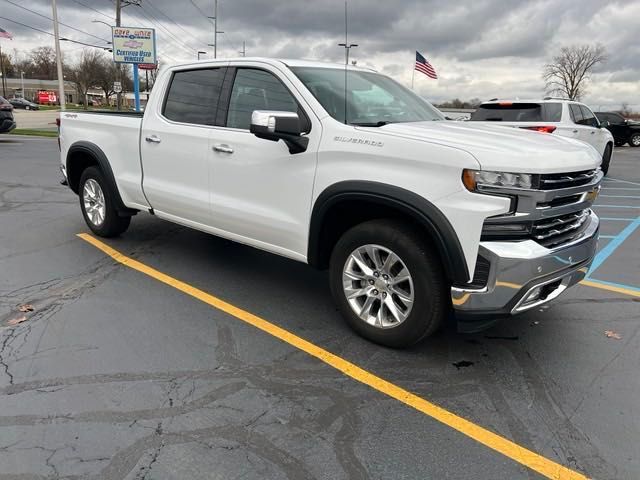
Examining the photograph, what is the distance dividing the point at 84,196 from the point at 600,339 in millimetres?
5530

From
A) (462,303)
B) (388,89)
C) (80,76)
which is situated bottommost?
(462,303)

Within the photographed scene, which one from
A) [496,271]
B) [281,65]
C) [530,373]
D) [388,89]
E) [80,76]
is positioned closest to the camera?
[496,271]

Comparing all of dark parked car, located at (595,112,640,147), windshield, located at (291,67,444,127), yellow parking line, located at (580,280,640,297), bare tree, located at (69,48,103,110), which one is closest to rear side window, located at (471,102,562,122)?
yellow parking line, located at (580,280,640,297)

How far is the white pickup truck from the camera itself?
9.89 ft

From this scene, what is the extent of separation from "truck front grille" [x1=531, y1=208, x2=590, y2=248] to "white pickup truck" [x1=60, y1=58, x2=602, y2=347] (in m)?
0.01

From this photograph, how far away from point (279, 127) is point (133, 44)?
24.5 metres

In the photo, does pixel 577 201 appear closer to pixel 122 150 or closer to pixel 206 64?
pixel 206 64

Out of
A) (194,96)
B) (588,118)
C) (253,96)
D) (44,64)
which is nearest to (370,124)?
(253,96)

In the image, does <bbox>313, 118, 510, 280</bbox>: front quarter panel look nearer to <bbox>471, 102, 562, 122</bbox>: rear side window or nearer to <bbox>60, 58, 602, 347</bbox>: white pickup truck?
<bbox>60, 58, 602, 347</bbox>: white pickup truck

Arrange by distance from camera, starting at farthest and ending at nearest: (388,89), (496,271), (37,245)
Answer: (37,245)
(388,89)
(496,271)

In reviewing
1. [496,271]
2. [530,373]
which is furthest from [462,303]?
[530,373]

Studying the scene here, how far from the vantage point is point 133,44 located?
24891 millimetres

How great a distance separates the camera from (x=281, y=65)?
13.5 feet

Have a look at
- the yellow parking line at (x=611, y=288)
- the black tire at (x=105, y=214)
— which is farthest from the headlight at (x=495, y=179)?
the black tire at (x=105, y=214)
